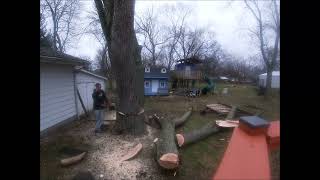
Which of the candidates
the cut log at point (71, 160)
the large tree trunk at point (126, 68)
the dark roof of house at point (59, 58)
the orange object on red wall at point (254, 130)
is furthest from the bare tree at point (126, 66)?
the orange object on red wall at point (254, 130)

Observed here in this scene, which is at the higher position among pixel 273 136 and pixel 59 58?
pixel 59 58

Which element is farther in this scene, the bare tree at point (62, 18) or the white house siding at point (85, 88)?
the white house siding at point (85, 88)

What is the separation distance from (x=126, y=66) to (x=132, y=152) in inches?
43.8

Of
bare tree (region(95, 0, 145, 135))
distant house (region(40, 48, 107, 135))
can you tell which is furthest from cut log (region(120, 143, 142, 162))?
distant house (region(40, 48, 107, 135))

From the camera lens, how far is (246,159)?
0.79 meters

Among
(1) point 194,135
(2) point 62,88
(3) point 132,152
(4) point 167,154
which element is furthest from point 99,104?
(4) point 167,154

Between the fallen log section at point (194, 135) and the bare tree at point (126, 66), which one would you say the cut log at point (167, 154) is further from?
the bare tree at point (126, 66)

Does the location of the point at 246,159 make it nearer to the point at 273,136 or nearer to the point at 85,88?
the point at 273,136

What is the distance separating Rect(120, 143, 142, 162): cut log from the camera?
7.33ft

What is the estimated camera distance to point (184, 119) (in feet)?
13.2

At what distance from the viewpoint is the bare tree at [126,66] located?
279cm
